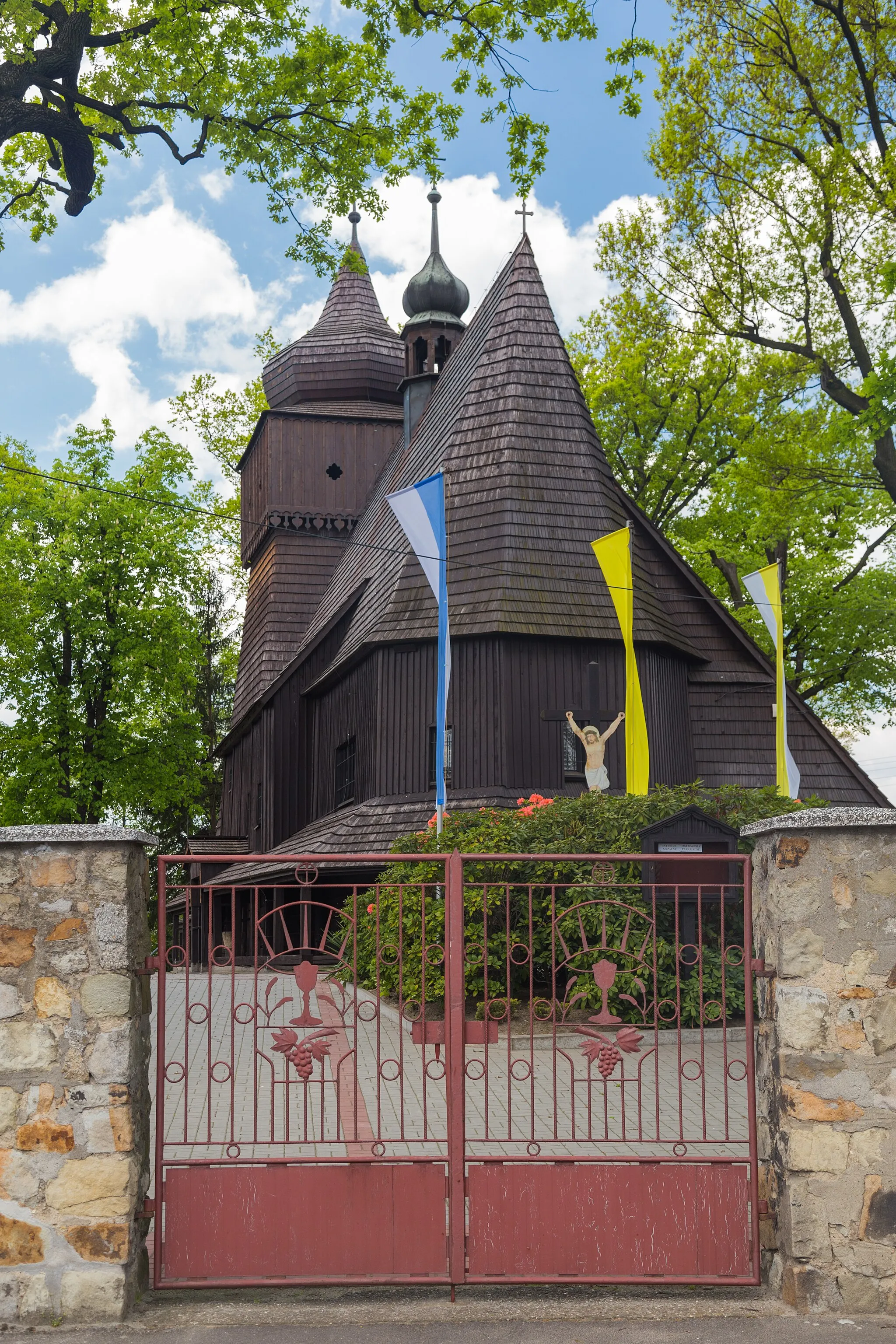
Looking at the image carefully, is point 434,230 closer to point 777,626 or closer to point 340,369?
point 340,369

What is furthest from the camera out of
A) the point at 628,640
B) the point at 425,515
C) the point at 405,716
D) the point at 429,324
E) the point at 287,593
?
the point at 287,593

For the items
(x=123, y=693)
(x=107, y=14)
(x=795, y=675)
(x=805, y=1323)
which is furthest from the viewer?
(x=123, y=693)

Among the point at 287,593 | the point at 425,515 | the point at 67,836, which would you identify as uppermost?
the point at 287,593

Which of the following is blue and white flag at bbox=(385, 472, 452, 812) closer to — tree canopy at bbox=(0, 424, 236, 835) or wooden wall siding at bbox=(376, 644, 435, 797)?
wooden wall siding at bbox=(376, 644, 435, 797)

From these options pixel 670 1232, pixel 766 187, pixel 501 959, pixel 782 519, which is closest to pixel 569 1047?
pixel 501 959

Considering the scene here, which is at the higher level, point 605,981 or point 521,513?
point 521,513

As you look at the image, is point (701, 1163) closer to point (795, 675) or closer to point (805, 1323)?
point (805, 1323)

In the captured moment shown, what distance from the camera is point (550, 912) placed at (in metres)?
10.8

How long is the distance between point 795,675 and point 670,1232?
77.9 feet

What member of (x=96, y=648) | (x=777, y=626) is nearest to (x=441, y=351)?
(x=96, y=648)

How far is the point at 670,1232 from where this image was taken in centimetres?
587

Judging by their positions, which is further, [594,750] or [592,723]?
[592,723]

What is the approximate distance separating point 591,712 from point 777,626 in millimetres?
3108

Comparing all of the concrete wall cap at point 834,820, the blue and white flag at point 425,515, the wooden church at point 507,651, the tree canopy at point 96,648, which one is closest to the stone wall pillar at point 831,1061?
the concrete wall cap at point 834,820
